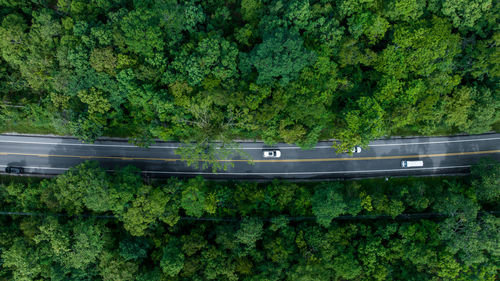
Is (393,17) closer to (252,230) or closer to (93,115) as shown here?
(252,230)

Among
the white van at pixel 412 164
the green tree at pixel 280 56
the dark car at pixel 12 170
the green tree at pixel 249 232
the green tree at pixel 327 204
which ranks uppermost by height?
the green tree at pixel 280 56

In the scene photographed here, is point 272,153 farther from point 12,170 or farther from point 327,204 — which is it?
point 12,170

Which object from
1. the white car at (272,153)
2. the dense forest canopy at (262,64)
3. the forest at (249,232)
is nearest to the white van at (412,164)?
the forest at (249,232)

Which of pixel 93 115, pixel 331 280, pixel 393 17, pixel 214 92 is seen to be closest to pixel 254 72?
pixel 214 92

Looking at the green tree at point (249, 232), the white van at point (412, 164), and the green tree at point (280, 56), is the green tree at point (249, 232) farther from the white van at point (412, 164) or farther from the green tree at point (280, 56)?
the white van at point (412, 164)

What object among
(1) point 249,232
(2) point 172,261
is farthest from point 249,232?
(2) point 172,261

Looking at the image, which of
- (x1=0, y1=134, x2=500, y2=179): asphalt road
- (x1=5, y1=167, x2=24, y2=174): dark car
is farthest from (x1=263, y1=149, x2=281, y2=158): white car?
(x1=5, y1=167, x2=24, y2=174): dark car
